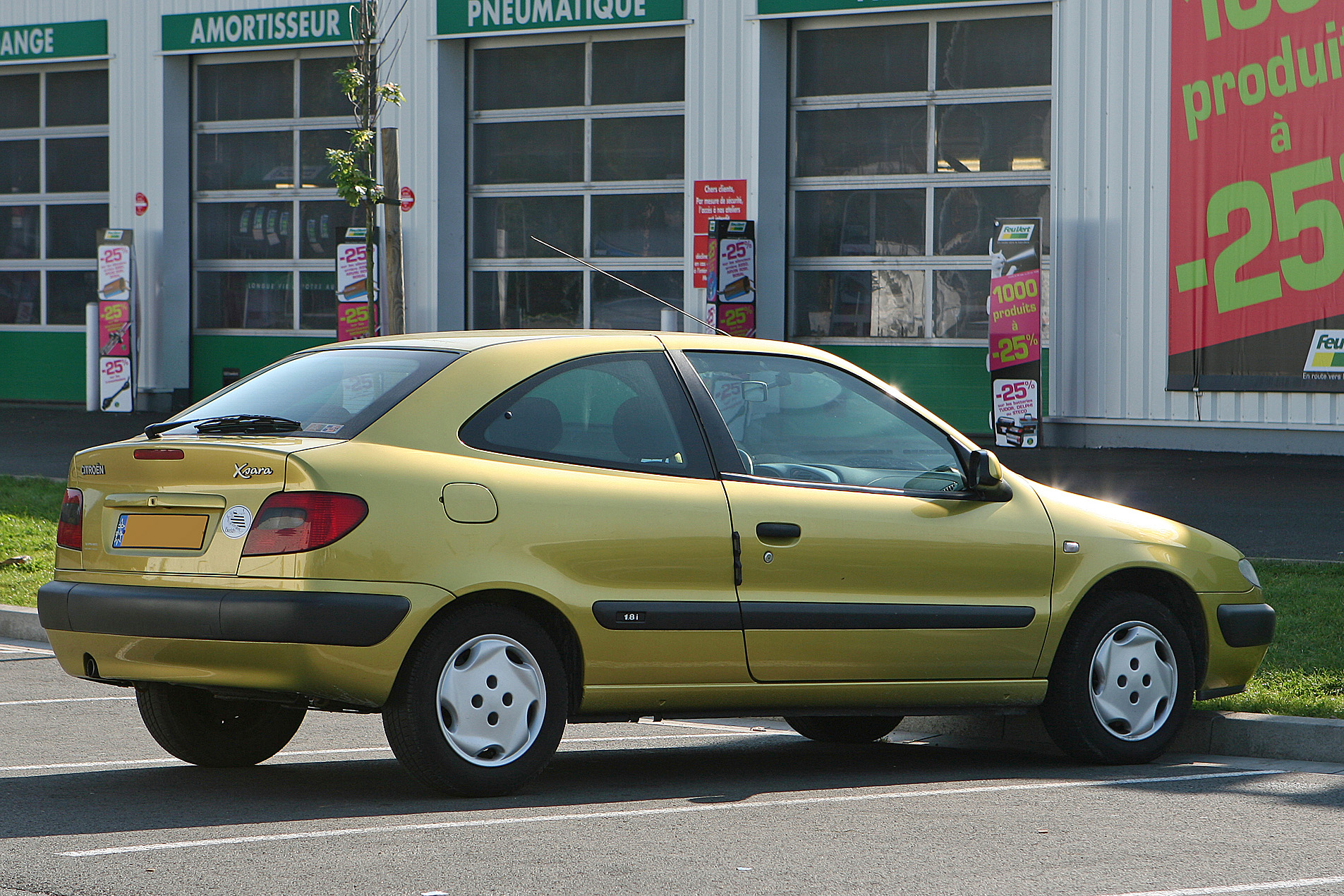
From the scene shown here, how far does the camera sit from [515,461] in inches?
225

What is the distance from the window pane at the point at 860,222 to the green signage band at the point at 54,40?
1061 cm

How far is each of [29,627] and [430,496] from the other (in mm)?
5691

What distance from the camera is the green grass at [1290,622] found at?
23.9ft

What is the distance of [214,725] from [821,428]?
2.38 metres

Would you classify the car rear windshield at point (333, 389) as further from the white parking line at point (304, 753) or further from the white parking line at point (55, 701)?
the white parking line at point (55, 701)

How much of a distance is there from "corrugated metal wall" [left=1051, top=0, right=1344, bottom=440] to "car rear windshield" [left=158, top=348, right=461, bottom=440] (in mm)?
13906

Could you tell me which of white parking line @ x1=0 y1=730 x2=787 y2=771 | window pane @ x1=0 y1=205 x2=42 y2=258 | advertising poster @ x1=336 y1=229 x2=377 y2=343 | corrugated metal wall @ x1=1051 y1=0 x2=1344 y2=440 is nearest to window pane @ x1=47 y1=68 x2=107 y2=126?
window pane @ x1=0 y1=205 x2=42 y2=258

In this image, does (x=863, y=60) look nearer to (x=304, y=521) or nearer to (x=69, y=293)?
(x=69, y=293)

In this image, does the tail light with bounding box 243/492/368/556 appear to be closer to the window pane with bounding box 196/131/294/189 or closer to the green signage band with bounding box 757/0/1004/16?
the green signage band with bounding box 757/0/1004/16

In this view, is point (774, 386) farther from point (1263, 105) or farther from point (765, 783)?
point (1263, 105)

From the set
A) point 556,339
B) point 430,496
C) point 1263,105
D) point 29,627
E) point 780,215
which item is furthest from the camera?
point 780,215

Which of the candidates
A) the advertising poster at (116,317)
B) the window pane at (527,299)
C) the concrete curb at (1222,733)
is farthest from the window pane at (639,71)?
the concrete curb at (1222,733)

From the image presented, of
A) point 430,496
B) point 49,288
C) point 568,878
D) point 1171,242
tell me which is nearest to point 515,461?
point 430,496

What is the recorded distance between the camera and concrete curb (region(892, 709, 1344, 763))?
22.6 ft
